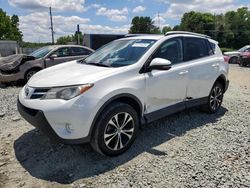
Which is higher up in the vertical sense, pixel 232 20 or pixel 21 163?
pixel 232 20

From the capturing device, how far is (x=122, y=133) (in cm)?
382

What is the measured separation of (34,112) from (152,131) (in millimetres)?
2144

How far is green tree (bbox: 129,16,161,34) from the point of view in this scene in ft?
246

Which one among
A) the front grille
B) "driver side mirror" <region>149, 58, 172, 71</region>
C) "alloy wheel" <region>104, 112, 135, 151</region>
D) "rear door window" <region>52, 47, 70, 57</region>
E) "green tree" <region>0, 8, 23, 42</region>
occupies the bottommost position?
"alloy wheel" <region>104, 112, 135, 151</region>

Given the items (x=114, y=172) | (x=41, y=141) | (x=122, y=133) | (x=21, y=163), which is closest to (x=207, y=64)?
(x=122, y=133)

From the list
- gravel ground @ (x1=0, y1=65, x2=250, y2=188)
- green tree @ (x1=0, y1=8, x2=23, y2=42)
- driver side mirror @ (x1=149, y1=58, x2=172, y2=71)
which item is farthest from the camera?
green tree @ (x1=0, y1=8, x2=23, y2=42)

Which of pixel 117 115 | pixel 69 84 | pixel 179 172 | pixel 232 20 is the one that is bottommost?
pixel 179 172

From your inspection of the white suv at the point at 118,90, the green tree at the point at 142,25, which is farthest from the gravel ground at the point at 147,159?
the green tree at the point at 142,25

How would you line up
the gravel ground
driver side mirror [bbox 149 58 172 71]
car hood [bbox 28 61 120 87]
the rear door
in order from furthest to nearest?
1. the rear door
2. driver side mirror [bbox 149 58 172 71]
3. car hood [bbox 28 61 120 87]
4. the gravel ground

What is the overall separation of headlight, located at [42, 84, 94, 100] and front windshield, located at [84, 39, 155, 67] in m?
0.84

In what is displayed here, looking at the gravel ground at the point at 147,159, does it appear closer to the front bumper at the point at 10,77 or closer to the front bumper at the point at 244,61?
the front bumper at the point at 10,77

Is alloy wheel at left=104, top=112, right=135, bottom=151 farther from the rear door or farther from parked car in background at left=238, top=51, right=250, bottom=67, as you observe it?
parked car in background at left=238, top=51, right=250, bottom=67

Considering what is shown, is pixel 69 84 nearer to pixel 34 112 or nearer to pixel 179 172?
pixel 34 112

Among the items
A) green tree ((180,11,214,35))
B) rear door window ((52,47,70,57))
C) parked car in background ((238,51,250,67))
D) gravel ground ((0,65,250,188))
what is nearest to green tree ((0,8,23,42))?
green tree ((180,11,214,35))
